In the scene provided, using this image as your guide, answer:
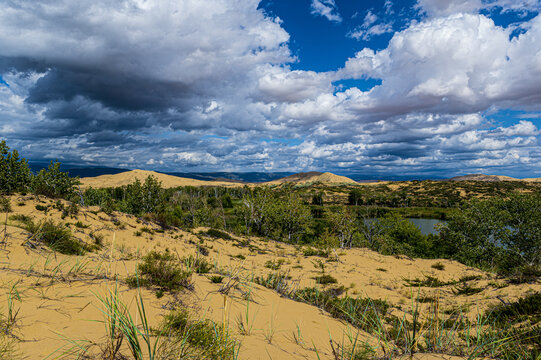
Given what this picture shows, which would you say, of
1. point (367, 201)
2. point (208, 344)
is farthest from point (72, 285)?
point (367, 201)

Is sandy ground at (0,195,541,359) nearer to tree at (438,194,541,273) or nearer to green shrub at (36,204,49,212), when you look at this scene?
green shrub at (36,204,49,212)

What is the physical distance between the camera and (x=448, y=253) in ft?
147

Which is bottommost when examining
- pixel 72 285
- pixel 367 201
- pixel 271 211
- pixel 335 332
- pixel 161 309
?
pixel 367 201

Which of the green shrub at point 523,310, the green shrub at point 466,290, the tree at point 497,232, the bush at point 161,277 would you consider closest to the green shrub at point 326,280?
the green shrub at point 466,290

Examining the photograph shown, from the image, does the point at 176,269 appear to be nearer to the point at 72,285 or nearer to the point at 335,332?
the point at 72,285

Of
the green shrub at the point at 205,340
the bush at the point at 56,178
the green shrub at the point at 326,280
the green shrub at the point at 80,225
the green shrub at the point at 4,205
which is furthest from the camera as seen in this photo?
the bush at the point at 56,178

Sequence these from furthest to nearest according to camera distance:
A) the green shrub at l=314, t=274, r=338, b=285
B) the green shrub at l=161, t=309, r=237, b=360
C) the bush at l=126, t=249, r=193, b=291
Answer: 1. the green shrub at l=314, t=274, r=338, b=285
2. the bush at l=126, t=249, r=193, b=291
3. the green shrub at l=161, t=309, r=237, b=360

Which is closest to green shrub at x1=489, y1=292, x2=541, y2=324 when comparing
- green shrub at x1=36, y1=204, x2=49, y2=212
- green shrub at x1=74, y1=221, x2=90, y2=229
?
green shrub at x1=74, y1=221, x2=90, y2=229

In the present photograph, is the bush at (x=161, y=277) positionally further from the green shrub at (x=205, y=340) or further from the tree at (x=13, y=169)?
the tree at (x=13, y=169)

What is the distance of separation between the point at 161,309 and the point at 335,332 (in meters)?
4.03

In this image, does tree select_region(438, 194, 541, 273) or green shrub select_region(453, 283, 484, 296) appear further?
tree select_region(438, 194, 541, 273)

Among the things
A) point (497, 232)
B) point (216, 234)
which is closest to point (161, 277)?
point (216, 234)

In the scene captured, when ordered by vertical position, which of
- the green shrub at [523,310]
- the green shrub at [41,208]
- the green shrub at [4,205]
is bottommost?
the green shrub at [523,310]

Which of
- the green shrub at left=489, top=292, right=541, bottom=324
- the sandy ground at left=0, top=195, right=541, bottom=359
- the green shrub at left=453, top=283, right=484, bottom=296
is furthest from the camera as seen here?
A: the green shrub at left=453, top=283, right=484, bottom=296
